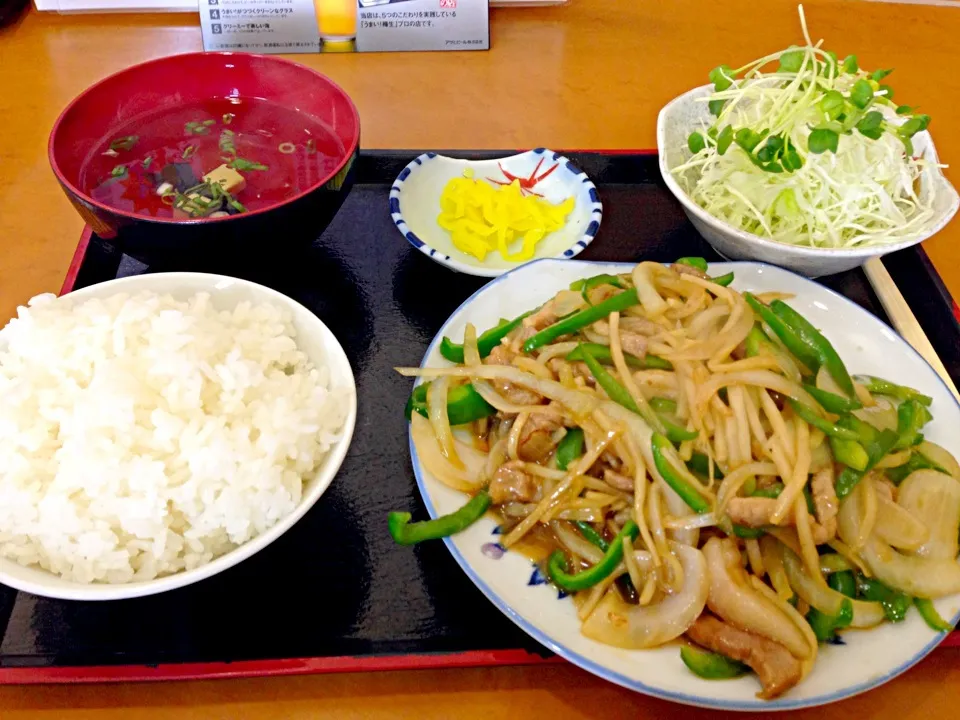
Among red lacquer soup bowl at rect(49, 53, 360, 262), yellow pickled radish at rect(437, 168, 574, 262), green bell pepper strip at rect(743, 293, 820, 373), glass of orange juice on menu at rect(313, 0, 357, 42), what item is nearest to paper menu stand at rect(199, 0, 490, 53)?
glass of orange juice on menu at rect(313, 0, 357, 42)

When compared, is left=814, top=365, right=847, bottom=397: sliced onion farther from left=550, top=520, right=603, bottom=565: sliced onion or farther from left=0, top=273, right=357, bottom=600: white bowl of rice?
left=0, top=273, right=357, bottom=600: white bowl of rice

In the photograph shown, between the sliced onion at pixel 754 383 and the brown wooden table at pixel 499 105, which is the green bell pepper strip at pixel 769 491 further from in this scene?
the brown wooden table at pixel 499 105

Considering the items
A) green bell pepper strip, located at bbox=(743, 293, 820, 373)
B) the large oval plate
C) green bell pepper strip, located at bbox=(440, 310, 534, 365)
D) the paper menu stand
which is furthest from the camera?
the paper menu stand

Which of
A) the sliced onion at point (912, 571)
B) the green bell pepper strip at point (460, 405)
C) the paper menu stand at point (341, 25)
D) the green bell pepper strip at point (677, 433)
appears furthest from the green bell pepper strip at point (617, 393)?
the paper menu stand at point (341, 25)

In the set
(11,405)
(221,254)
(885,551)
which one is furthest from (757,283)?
(11,405)

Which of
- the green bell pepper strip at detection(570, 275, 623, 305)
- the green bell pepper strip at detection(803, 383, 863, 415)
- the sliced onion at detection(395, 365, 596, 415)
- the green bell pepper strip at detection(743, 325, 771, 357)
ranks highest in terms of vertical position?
the green bell pepper strip at detection(570, 275, 623, 305)

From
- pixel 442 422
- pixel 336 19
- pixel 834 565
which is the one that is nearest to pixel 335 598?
pixel 442 422

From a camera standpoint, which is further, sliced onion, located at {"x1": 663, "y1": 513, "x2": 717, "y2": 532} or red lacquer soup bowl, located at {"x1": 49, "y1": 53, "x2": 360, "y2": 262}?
red lacquer soup bowl, located at {"x1": 49, "y1": 53, "x2": 360, "y2": 262}
